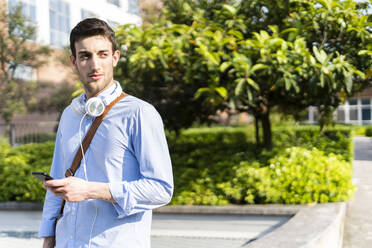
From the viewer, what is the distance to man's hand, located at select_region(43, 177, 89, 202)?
1.63 m

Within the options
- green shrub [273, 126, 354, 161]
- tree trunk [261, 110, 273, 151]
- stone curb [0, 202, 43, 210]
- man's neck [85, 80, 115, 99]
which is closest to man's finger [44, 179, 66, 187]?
man's neck [85, 80, 115, 99]

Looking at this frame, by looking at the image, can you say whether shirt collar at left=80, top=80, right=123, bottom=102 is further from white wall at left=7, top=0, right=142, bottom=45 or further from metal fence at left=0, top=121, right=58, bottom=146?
white wall at left=7, top=0, right=142, bottom=45

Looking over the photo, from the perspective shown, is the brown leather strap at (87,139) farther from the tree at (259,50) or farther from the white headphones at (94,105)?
the tree at (259,50)

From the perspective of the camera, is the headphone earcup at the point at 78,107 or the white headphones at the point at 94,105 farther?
the headphone earcup at the point at 78,107

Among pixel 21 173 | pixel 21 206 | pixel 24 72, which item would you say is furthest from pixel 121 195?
pixel 24 72

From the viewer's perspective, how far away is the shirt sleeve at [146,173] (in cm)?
173

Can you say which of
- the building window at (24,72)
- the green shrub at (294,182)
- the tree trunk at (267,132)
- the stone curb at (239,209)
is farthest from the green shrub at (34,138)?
the green shrub at (294,182)

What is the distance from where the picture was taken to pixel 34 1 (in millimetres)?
24000

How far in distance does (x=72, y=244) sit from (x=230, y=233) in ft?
15.1

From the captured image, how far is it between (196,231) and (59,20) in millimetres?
22247

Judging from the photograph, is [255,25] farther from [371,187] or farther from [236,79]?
[371,187]

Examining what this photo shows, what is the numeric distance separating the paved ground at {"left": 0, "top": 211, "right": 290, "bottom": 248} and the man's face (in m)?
4.05

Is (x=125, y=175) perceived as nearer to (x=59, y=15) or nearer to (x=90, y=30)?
(x=90, y=30)

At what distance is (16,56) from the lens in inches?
591
